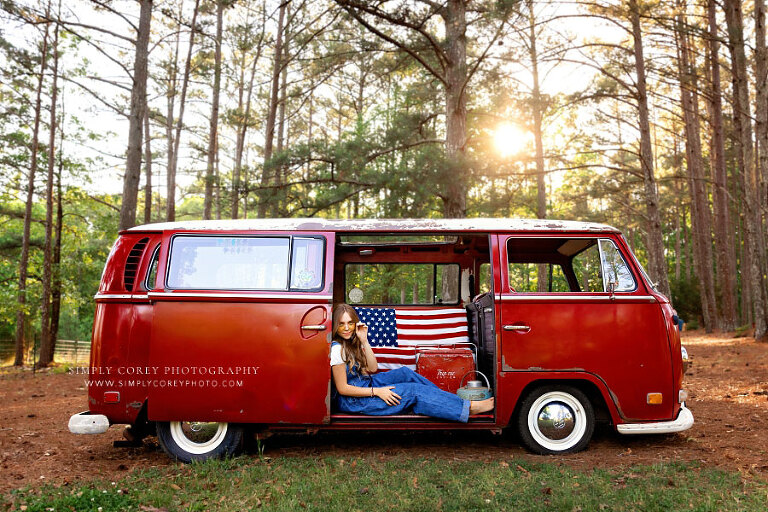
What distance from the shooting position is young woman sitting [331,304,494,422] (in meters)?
5.71

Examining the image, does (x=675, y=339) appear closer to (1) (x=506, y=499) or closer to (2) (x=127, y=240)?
(1) (x=506, y=499)

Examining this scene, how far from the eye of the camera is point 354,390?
5.77 m

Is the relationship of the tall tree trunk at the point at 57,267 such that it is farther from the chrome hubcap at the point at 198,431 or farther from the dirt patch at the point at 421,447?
the chrome hubcap at the point at 198,431

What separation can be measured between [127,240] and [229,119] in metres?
14.4

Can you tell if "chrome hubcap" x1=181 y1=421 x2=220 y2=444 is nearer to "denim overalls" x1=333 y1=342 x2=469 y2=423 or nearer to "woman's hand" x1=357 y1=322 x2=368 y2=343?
"denim overalls" x1=333 y1=342 x2=469 y2=423

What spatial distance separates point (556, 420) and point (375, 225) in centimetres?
266

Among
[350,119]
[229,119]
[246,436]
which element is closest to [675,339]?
[246,436]

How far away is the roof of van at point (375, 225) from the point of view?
5.88m

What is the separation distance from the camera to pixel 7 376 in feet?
52.9

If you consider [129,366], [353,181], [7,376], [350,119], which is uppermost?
[350,119]

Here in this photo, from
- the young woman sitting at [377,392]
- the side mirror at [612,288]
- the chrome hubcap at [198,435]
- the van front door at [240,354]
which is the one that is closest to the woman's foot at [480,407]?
the young woman sitting at [377,392]

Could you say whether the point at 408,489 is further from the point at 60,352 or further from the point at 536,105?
the point at 60,352

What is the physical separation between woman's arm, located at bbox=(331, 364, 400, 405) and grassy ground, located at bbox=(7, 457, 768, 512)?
0.61 meters

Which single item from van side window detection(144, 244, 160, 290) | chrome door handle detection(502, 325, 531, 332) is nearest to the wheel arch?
chrome door handle detection(502, 325, 531, 332)
